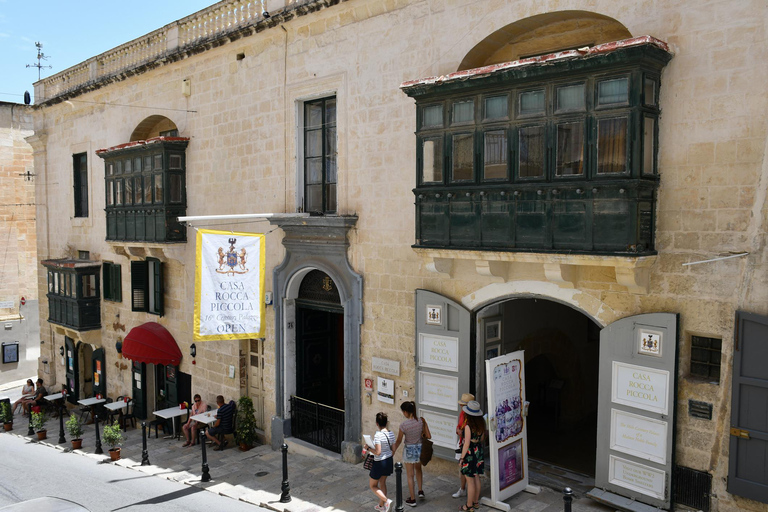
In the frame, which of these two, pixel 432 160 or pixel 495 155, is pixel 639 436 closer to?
pixel 495 155

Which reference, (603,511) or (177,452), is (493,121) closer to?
(603,511)

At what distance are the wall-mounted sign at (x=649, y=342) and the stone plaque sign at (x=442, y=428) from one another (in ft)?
10.8

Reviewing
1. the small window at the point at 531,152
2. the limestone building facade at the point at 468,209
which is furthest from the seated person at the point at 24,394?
the small window at the point at 531,152

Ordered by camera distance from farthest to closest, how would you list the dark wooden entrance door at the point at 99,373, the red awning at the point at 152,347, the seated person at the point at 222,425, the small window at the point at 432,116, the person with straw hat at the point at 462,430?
1. the dark wooden entrance door at the point at 99,373
2. the red awning at the point at 152,347
3. the seated person at the point at 222,425
4. the small window at the point at 432,116
5. the person with straw hat at the point at 462,430

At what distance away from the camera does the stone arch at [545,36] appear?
30.7 feet

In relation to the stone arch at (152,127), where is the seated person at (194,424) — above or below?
below

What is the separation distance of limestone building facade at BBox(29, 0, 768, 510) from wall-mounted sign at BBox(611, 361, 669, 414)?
42mm

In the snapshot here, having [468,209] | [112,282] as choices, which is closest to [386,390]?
[468,209]

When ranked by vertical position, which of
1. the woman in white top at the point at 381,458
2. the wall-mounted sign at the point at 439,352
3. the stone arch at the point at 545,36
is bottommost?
the woman in white top at the point at 381,458

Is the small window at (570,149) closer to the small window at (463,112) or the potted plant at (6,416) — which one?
the small window at (463,112)

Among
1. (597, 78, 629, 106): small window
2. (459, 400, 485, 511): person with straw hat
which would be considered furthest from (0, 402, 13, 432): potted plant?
(597, 78, 629, 106): small window

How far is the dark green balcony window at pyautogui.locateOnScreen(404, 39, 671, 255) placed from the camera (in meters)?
7.91

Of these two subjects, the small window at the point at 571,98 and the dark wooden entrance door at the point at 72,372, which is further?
the dark wooden entrance door at the point at 72,372

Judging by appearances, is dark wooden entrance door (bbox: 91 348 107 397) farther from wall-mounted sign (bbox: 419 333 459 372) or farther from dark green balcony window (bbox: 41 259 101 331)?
wall-mounted sign (bbox: 419 333 459 372)
